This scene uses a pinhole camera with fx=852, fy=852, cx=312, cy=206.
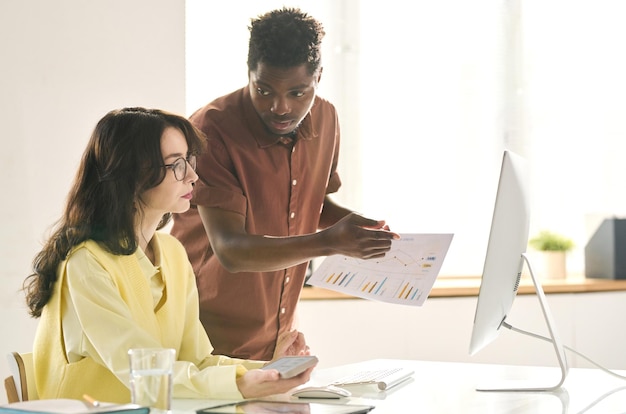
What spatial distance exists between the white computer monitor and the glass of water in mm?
643

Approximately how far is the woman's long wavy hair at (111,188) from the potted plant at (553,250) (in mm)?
2562

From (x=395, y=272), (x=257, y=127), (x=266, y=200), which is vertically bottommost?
(x=395, y=272)

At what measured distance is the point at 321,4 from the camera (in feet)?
12.8

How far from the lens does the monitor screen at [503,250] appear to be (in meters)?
1.62

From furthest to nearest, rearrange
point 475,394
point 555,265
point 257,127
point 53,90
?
point 555,265
point 53,90
point 257,127
point 475,394

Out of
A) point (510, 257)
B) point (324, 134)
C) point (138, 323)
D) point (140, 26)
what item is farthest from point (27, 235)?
point (510, 257)

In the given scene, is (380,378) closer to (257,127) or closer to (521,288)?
(257,127)

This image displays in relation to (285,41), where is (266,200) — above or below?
below

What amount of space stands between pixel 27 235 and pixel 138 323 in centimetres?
122

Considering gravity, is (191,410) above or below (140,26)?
below

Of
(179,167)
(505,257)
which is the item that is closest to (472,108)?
(505,257)

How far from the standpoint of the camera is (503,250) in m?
1.67

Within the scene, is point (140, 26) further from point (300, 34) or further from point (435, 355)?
point (435, 355)

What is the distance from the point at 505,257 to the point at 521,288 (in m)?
2.01
